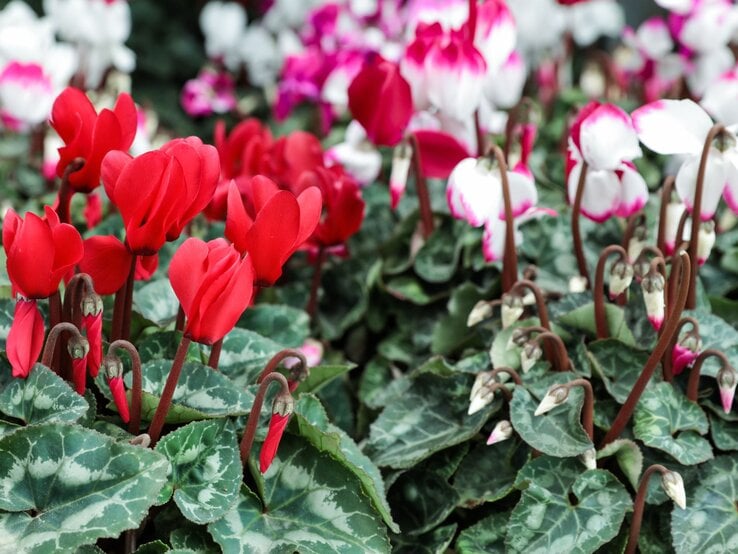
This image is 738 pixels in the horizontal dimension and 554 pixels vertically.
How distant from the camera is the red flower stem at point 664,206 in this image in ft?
4.50

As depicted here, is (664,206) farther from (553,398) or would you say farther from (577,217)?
(553,398)

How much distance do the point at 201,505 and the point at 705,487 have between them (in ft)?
2.19

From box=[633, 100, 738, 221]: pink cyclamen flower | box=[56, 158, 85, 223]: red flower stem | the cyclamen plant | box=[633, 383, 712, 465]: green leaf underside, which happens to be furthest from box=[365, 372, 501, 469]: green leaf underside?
box=[56, 158, 85, 223]: red flower stem

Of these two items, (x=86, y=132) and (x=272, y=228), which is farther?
(x=86, y=132)

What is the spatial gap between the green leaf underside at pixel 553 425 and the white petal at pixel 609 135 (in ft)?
1.05

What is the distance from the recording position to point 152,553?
3.50ft

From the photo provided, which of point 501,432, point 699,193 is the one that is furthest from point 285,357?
point 699,193

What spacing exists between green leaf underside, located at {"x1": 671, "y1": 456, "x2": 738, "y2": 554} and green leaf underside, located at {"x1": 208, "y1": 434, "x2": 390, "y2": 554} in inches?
15.3

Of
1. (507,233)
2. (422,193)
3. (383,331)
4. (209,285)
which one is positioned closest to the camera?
(209,285)

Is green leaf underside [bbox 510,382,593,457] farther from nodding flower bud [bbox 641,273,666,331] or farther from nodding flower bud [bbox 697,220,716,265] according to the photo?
nodding flower bud [bbox 697,220,716,265]

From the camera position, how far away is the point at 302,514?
116 centimetres

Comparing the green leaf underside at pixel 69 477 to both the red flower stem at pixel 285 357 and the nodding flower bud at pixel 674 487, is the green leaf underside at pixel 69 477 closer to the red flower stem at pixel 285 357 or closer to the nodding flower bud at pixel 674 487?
the red flower stem at pixel 285 357

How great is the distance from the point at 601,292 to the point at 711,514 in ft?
1.08

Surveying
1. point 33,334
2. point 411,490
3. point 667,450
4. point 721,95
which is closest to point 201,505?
point 33,334
